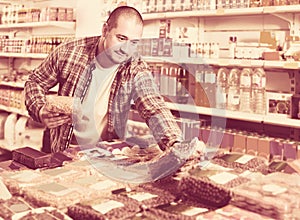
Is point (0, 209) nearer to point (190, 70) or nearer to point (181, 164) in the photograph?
point (181, 164)

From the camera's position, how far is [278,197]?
1346 millimetres

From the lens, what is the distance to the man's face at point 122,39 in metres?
2.59

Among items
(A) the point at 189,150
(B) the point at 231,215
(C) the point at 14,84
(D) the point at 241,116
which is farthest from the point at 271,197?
(C) the point at 14,84

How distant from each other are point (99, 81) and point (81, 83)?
115 millimetres

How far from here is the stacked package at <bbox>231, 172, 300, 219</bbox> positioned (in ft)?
4.30

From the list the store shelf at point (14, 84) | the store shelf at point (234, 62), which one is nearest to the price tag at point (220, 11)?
the store shelf at point (234, 62)

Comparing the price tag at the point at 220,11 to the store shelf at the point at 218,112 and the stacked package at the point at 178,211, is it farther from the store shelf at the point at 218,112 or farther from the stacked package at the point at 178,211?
the stacked package at the point at 178,211

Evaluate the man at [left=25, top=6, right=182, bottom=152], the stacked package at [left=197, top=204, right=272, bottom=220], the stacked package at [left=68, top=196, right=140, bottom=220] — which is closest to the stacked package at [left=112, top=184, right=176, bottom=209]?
the stacked package at [left=68, top=196, right=140, bottom=220]

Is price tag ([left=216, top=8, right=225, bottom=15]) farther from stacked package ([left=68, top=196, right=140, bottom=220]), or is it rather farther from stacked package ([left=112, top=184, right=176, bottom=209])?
stacked package ([left=68, top=196, right=140, bottom=220])

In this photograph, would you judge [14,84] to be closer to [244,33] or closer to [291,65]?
[244,33]

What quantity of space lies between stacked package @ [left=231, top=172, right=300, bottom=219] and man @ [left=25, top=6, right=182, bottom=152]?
42.0 inches

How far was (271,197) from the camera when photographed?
1.35 meters

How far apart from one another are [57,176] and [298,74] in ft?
7.21

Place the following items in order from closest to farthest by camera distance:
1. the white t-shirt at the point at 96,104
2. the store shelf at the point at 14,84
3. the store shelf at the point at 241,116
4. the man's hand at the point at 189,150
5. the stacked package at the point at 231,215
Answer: the stacked package at the point at 231,215 → the man's hand at the point at 189,150 → the white t-shirt at the point at 96,104 → the store shelf at the point at 241,116 → the store shelf at the point at 14,84
